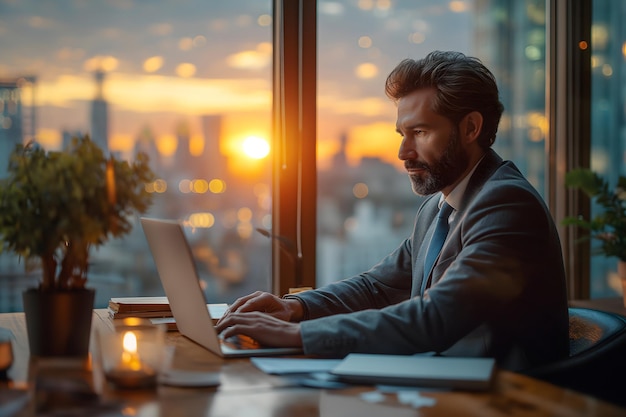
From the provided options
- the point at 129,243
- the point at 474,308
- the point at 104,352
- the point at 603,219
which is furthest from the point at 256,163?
the point at 104,352

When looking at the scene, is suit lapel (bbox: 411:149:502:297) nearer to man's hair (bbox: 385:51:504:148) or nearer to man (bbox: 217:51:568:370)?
man (bbox: 217:51:568:370)

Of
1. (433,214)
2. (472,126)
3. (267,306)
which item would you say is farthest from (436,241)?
(267,306)

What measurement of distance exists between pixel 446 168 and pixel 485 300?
59 centimetres

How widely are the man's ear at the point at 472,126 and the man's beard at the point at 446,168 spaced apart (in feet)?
0.09

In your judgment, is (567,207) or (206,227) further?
(567,207)

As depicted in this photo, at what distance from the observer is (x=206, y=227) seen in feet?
10.7

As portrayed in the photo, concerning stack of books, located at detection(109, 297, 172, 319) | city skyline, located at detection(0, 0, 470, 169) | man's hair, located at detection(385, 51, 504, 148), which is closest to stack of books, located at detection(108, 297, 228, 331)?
stack of books, located at detection(109, 297, 172, 319)

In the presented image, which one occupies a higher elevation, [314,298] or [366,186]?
[366,186]

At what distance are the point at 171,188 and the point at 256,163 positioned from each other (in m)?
0.39

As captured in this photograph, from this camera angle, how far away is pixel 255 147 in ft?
10.9

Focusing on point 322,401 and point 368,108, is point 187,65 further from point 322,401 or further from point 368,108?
point 322,401

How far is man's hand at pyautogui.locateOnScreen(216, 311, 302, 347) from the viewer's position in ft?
5.39

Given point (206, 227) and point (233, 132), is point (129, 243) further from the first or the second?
point (233, 132)

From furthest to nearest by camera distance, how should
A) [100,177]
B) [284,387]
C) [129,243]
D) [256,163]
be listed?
[256,163], [129,243], [100,177], [284,387]
